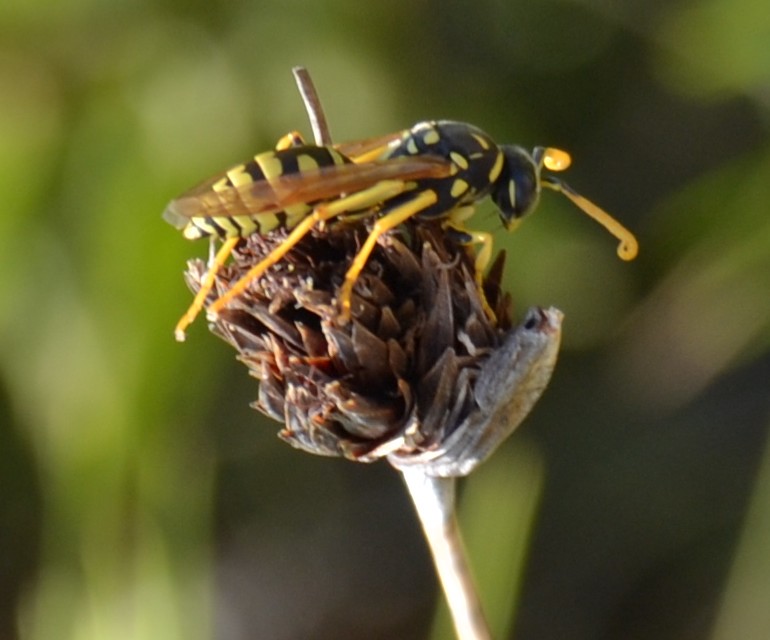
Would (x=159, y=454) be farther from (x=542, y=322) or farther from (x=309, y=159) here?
(x=542, y=322)

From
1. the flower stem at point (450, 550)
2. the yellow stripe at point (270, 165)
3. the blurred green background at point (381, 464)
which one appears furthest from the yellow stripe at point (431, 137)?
the blurred green background at point (381, 464)

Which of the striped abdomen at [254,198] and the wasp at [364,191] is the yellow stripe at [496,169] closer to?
the wasp at [364,191]

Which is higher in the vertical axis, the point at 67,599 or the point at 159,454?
the point at 159,454

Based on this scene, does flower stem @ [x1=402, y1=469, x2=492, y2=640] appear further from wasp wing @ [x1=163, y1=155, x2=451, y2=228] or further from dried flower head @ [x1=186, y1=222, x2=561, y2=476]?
wasp wing @ [x1=163, y1=155, x2=451, y2=228]

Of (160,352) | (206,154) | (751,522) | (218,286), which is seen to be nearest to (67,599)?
(160,352)

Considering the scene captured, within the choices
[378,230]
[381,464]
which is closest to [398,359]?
Answer: [378,230]

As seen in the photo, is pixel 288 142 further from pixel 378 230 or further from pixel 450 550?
pixel 450 550

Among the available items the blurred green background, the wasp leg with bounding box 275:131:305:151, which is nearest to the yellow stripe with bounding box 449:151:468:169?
the wasp leg with bounding box 275:131:305:151
